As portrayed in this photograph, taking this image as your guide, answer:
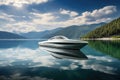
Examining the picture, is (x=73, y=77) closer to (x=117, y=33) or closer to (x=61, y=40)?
(x=61, y=40)

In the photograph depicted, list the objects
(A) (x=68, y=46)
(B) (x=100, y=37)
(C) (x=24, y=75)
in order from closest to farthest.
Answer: (C) (x=24, y=75) → (A) (x=68, y=46) → (B) (x=100, y=37)

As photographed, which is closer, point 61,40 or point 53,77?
point 53,77

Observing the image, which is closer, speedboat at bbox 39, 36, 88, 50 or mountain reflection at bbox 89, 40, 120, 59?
mountain reflection at bbox 89, 40, 120, 59

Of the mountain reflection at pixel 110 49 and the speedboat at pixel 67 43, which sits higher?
the speedboat at pixel 67 43

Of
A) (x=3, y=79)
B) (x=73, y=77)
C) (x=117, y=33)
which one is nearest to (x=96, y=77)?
(x=73, y=77)

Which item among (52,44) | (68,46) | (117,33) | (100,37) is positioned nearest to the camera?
(68,46)

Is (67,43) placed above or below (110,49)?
above

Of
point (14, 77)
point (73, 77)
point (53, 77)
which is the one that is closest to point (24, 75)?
point (14, 77)

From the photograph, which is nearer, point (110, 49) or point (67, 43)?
point (67, 43)

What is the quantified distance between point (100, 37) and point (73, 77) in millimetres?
144647

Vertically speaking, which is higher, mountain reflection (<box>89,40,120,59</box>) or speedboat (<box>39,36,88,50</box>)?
speedboat (<box>39,36,88,50</box>)

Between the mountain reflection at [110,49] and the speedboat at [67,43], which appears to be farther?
the speedboat at [67,43]

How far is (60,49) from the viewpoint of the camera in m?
29.1

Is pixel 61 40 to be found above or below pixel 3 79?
above
